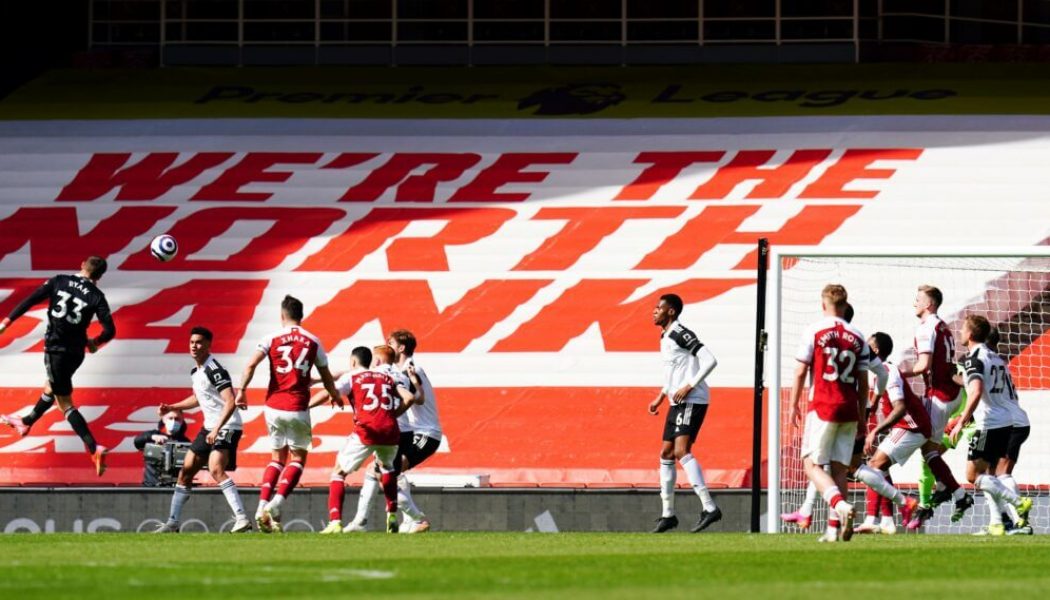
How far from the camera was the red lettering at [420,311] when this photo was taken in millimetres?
20141

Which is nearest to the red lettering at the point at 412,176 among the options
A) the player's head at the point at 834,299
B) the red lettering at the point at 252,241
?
the red lettering at the point at 252,241

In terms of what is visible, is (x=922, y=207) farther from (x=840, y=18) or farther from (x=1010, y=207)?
(x=840, y=18)

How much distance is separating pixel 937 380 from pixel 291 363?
5173 mm

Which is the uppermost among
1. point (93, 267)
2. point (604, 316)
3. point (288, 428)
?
point (93, 267)

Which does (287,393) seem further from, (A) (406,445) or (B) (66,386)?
(B) (66,386)

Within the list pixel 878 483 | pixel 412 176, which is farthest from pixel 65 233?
pixel 878 483

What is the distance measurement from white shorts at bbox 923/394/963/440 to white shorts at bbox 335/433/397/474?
14.2 feet

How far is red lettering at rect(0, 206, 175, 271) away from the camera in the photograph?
21641mm

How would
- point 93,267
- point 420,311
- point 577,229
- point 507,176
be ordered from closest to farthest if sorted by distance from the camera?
1. point 93,267
2. point 420,311
3. point 577,229
4. point 507,176

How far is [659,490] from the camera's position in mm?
16625

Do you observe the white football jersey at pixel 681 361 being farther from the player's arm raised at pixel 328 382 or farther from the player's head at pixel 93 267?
the player's head at pixel 93 267

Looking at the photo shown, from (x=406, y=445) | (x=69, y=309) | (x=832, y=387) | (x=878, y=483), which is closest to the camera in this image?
(x=832, y=387)

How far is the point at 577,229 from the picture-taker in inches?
856

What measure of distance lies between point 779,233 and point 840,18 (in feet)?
19.7
